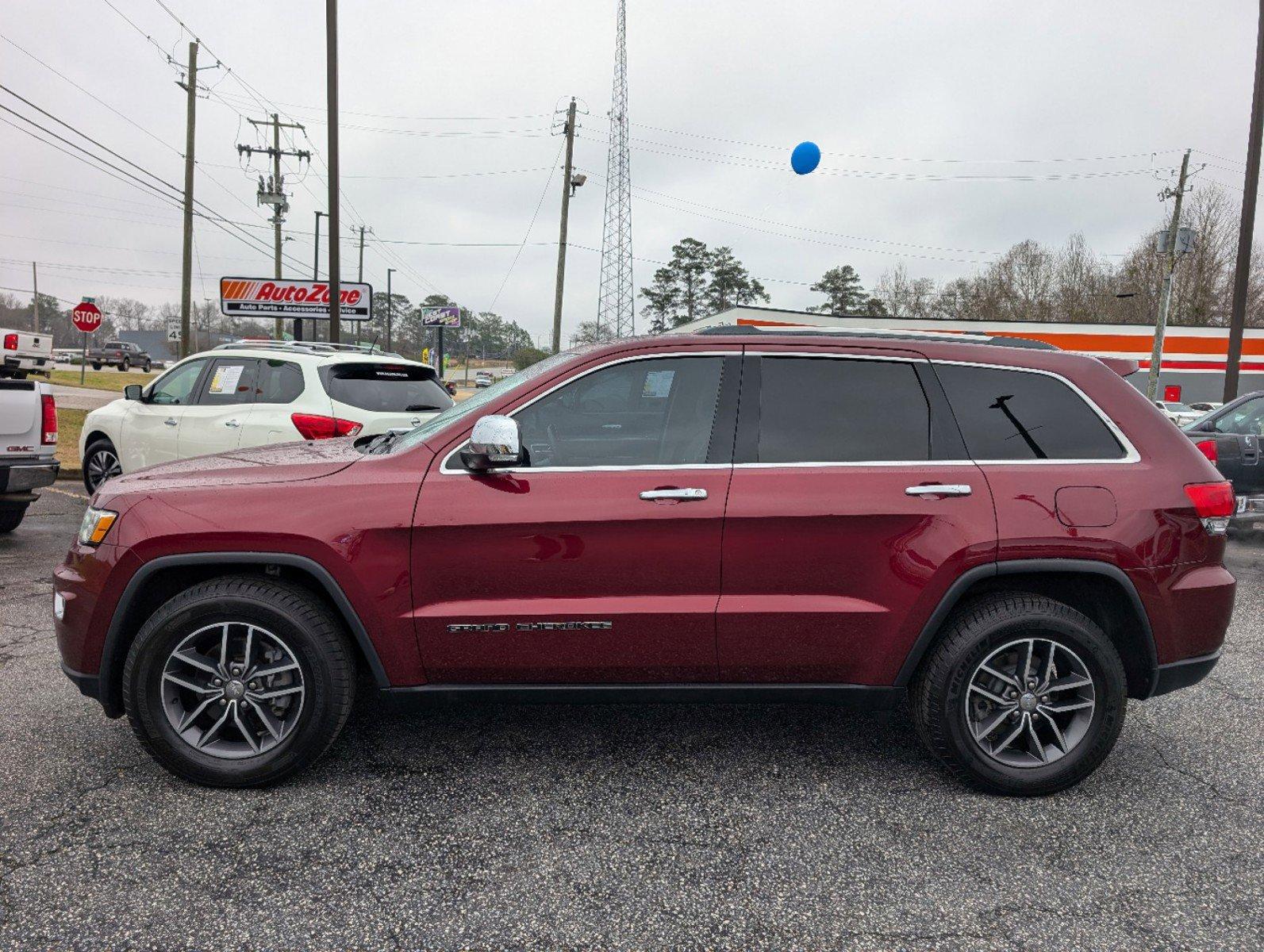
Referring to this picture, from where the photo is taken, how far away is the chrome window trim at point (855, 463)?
3.16m

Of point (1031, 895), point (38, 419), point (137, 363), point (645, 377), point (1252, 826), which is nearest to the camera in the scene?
point (1031, 895)

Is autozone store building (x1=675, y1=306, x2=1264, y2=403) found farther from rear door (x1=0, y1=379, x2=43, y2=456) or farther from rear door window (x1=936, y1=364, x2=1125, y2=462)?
rear door window (x1=936, y1=364, x2=1125, y2=462)

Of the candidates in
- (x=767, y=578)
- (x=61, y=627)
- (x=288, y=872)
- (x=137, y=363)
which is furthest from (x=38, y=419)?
(x=137, y=363)

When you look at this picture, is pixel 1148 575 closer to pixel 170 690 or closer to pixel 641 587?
pixel 641 587

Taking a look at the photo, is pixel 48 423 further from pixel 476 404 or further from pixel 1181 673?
pixel 1181 673

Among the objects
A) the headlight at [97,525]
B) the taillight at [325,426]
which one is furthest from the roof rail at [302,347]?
the headlight at [97,525]

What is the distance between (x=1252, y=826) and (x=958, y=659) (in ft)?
3.80

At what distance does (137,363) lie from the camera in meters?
62.2

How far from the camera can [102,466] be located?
9.19m

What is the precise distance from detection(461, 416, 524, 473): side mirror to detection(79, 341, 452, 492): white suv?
12.8 feet

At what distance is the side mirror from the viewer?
9.72 ft

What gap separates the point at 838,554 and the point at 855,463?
13.9 inches

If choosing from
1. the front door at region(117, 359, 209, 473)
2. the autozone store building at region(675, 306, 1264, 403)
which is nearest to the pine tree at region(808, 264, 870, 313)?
the autozone store building at region(675, 306, 1264, 403)

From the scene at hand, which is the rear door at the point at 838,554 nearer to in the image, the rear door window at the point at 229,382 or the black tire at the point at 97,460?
the rear door window at the point at 229,382
